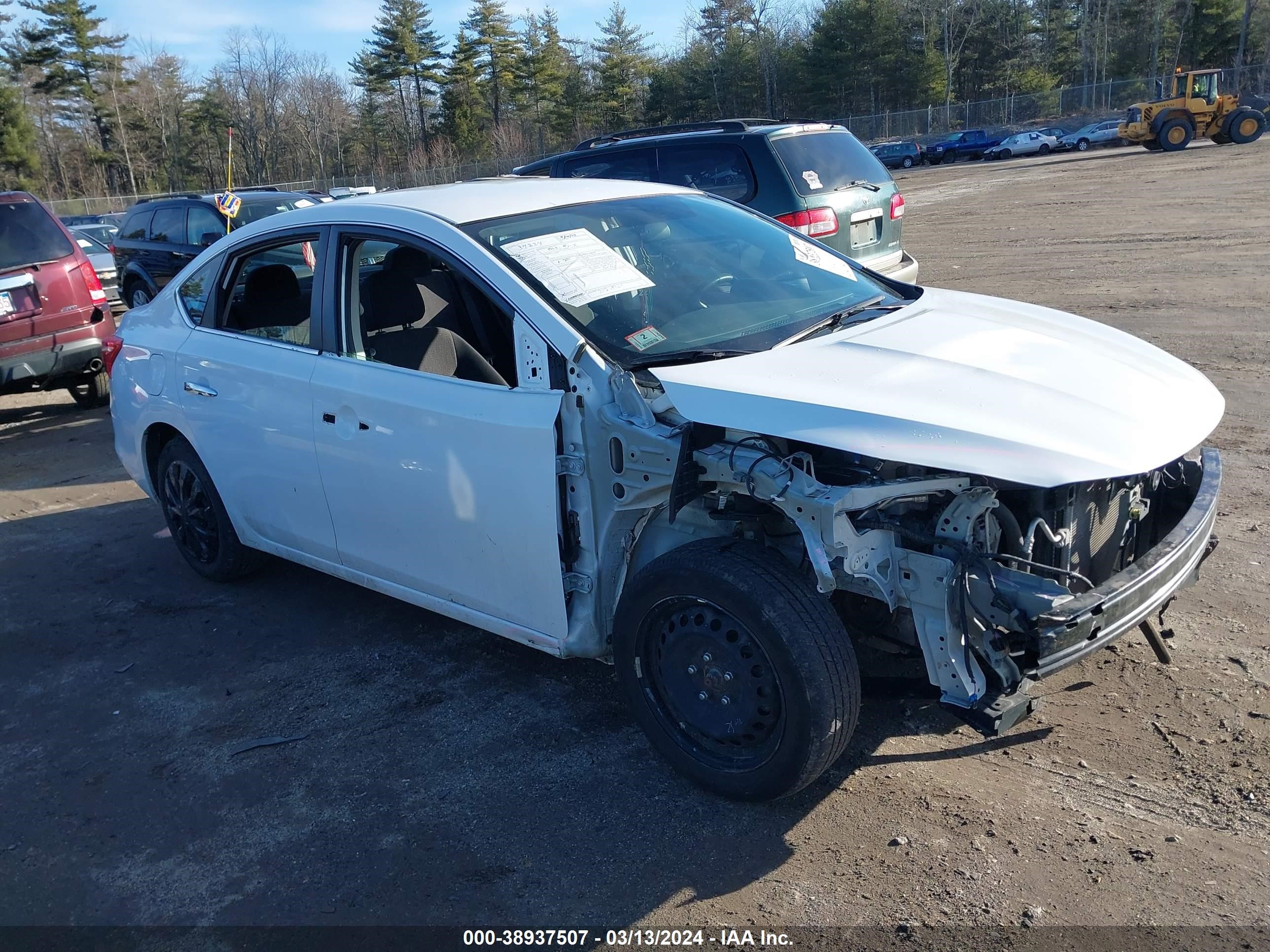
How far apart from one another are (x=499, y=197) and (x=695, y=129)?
523cm

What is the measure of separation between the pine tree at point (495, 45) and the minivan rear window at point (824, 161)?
A: 2639 inches

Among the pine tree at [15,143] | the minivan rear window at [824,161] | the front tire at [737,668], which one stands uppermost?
the pine tree at [15,143]

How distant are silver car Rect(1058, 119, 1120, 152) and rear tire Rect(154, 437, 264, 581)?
47017mm

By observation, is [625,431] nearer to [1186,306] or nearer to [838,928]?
[838,928]

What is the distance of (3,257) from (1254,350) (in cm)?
1040

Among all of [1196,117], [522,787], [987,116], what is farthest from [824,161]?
[987,116]

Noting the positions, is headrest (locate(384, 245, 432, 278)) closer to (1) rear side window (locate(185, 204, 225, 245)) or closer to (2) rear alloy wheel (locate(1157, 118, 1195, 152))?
(1) rear side window (locate(185, 204, 225, 245))

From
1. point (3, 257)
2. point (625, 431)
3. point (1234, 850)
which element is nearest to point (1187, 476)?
point (1234, 850)

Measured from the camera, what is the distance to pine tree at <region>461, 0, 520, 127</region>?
70.8 m

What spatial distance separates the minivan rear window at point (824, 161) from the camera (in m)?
8.16

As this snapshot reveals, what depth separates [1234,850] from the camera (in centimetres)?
280

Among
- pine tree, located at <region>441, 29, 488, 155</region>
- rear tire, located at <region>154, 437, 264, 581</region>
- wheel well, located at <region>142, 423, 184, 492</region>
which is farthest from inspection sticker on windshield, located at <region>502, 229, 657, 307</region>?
pine tree, located at <region>441, 29, 488, 155</region>

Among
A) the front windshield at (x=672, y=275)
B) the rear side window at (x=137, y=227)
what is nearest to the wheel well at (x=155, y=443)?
the front windshield at (x=672, y=275)

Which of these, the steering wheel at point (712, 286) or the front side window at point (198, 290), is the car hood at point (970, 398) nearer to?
the steering wheel at point (712, 286)
